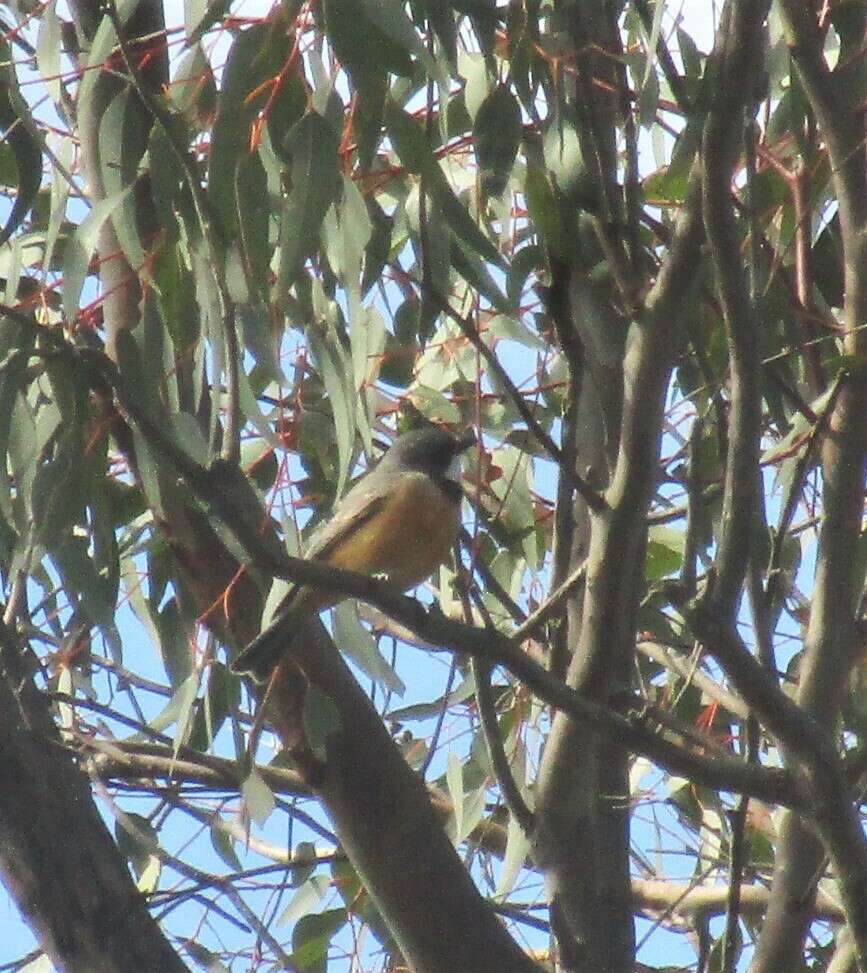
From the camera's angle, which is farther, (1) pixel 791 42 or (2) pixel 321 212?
(1) pixel 791 42

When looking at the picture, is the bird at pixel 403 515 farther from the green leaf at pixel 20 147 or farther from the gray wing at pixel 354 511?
the green leaf at pixel 20 147

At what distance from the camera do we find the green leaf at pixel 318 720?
2.57 m

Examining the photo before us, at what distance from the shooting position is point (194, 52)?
8.18 ft

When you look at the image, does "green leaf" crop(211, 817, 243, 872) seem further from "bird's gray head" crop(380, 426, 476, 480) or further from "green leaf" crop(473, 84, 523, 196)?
"green leaf" crop(473, 84, 523, 196)

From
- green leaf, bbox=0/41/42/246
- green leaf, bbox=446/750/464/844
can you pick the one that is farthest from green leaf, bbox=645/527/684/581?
green leaf, bbox=0/41/42/246

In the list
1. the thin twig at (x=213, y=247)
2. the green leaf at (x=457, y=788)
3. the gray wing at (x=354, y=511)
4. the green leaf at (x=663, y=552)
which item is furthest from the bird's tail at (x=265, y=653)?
the green leaf at (x=663, y=552)

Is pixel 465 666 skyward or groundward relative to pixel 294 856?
skyward

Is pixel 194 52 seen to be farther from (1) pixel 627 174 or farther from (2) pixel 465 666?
(2) pixel 465 666

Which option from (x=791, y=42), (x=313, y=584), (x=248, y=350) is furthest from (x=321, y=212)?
(x=791, y=42)

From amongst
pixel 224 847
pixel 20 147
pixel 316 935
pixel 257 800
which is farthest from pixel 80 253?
pixel 316 935

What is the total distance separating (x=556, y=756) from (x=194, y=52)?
1.23 meters

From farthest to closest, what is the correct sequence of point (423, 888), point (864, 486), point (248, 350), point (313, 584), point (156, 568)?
point (156, 568), point (423, 888), point (864, 486), point (248, 350), point (313, 584)

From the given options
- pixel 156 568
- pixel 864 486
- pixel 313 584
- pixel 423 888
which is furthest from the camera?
pixel 156 568

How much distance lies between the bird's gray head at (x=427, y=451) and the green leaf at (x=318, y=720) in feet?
3.25
